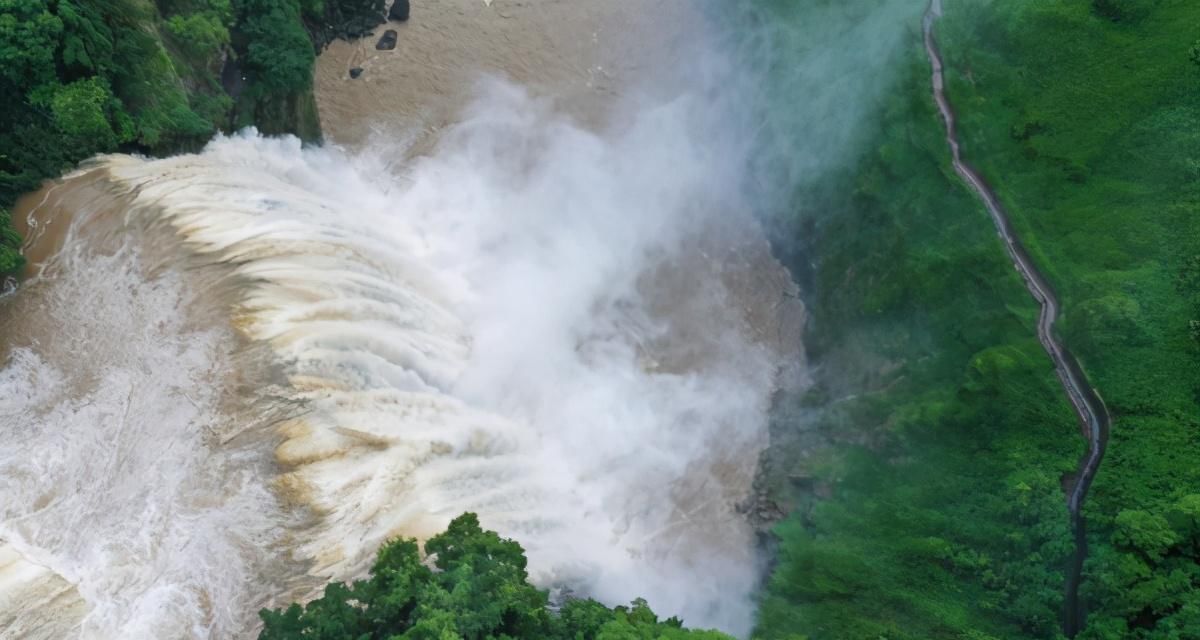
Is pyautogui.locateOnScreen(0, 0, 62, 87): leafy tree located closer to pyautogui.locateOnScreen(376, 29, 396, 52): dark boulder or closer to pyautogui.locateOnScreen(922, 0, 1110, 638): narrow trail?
pyautogui.locateOnScreen(376, 29, 396, 52): dark boulder

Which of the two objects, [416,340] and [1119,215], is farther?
[1119,215]

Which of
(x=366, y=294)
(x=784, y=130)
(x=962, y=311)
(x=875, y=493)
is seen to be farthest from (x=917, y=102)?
(x=366, y=294)

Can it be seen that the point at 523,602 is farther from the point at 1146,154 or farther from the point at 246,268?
the point at 1146,154

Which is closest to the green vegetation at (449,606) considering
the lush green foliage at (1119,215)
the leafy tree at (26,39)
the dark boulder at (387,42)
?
the lush green foliage at (1119,215)

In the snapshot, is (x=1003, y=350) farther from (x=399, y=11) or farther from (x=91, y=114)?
(x=399, y=11)

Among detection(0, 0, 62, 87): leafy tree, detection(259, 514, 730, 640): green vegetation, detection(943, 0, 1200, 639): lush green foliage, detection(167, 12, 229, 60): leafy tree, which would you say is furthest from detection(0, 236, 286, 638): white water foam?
Result: detection(943, 0, 1200, 639): lush green foliage

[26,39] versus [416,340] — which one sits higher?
[26,39]

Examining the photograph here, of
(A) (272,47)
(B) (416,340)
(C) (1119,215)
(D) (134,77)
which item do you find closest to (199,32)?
(D) (134,77)
